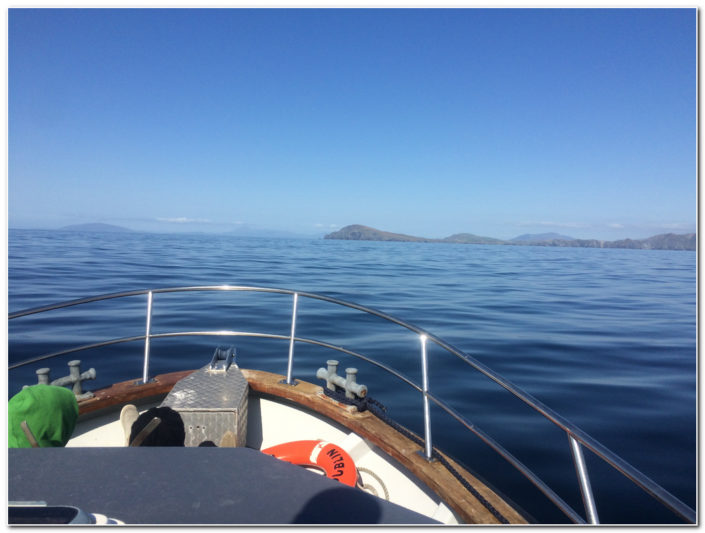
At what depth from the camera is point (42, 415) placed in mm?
1897

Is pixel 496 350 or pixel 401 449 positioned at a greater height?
pixel 401 449

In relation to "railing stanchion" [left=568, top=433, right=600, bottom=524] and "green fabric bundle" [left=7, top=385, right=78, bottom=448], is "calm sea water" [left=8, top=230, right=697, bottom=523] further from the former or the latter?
"green fabric bundle" [left=7, top=385, right=78, bottom=448]

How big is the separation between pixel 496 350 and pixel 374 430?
4326 mm

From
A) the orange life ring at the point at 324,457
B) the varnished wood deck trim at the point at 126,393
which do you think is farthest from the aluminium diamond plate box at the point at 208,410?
the varnished wood deck trim at the point at 126,393

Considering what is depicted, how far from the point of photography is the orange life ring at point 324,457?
91.4 inches

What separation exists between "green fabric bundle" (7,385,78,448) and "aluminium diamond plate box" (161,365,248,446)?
1.84 ft

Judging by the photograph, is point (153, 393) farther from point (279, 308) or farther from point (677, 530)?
point (279, 308)

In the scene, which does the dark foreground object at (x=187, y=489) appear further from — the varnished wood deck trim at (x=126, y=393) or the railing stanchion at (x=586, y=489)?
the varnished wood deck trim at (x=126, y=393)

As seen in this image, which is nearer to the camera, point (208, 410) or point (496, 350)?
point (208, 410)

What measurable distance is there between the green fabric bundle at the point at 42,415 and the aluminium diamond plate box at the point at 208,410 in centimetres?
56

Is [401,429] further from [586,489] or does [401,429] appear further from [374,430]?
[586,489]

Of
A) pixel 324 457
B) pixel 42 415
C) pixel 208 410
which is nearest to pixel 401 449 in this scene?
pixel 324 457

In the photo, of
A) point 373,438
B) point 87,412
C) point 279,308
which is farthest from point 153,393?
point 279,308

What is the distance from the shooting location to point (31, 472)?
1.22 m
